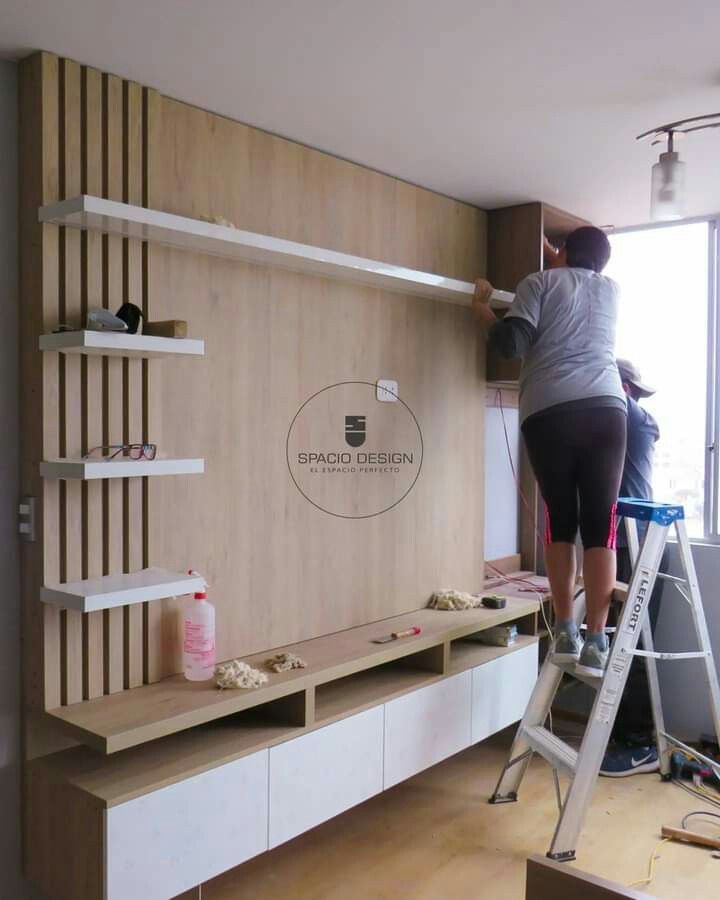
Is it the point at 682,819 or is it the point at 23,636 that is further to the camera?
the point at 682,819

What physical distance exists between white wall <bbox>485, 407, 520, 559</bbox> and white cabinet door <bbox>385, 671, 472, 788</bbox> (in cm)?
101

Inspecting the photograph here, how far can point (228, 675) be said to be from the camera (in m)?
2.39

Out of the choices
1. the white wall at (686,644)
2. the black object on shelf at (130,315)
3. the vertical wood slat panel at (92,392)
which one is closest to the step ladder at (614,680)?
the white wall at (686,644)

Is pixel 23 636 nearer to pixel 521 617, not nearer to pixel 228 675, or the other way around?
pixel 228 675

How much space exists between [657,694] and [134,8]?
3073 millimetres

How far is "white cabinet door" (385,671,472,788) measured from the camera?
2834 mm

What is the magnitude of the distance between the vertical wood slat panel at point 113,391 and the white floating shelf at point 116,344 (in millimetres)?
138

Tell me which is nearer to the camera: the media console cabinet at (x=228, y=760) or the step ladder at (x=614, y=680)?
the media console cabinet at (x=228, y=760)

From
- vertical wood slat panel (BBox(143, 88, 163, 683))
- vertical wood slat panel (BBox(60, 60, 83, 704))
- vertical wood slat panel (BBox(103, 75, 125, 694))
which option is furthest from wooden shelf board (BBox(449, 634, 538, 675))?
vertical wood slat panel (BBox(60, 60, 83, 704))

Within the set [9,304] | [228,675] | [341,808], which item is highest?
[9,304]

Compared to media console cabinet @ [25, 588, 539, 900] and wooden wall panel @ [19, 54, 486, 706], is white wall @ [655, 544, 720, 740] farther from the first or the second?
media console cabinet @ [25, 588, 539, 900]

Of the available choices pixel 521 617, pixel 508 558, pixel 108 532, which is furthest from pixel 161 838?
pixel 508 558

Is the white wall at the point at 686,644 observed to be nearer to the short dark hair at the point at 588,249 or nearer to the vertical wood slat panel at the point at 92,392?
the short dark hair at the point at 588,249

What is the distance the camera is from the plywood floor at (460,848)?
258 cm
